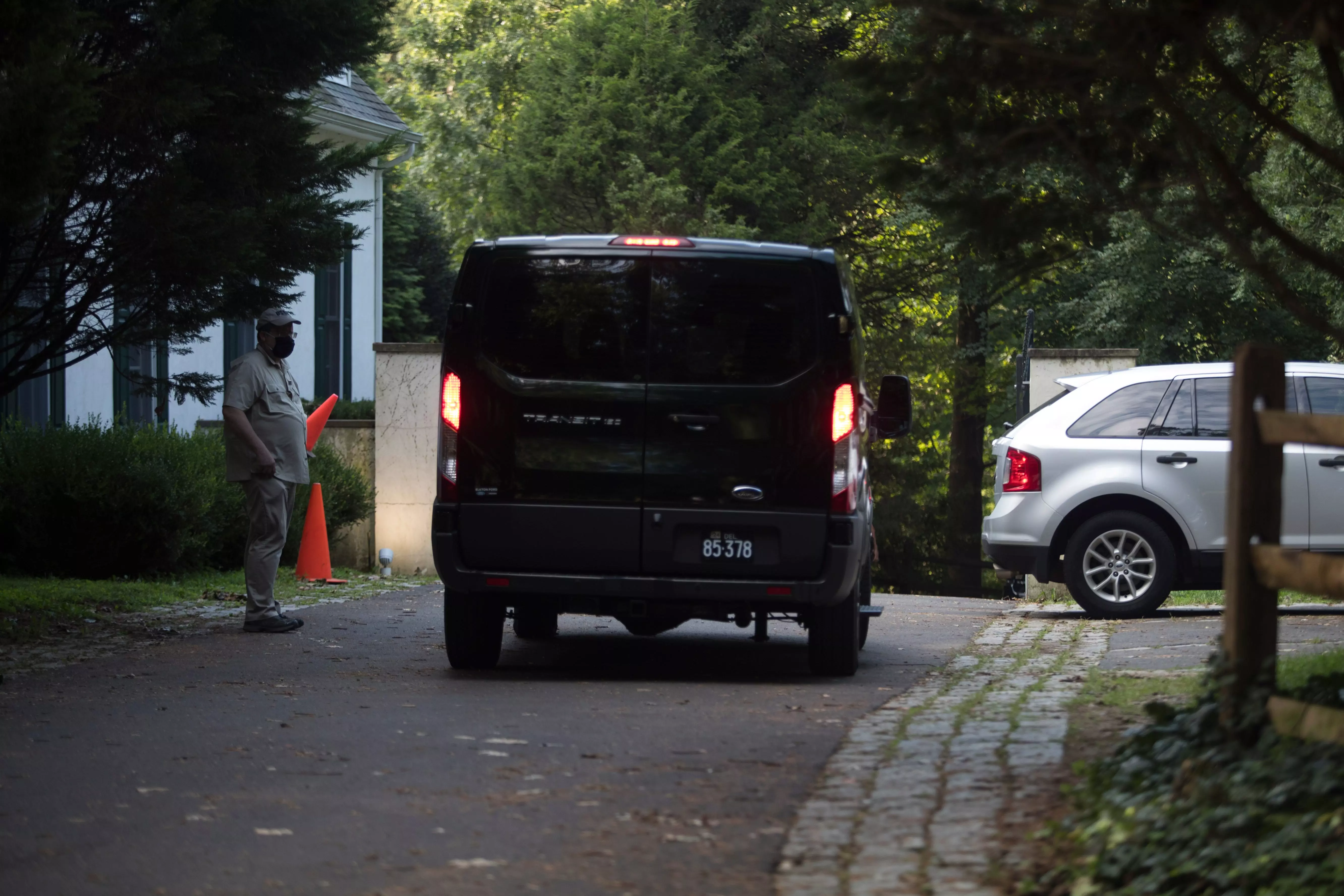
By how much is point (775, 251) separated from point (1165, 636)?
171 inches

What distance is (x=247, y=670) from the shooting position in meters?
9.22

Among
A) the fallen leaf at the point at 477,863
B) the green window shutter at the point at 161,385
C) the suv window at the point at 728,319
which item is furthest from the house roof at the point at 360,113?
the fallen leaf at the point at 477,863

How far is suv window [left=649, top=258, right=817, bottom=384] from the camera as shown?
8.48 m

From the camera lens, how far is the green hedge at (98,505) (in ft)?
46.6

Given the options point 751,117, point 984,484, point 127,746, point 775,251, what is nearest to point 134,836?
point 127,746

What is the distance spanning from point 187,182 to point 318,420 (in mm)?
4950

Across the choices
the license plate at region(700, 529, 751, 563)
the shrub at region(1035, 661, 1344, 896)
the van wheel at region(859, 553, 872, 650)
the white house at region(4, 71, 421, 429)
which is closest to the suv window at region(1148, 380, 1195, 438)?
the van wheel at region(859, 553, 872, 650)

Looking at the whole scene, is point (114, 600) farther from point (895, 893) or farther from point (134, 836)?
point (895, 893)

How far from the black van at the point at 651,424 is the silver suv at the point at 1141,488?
4573 mm

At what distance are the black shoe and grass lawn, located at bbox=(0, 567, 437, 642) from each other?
1167 mm

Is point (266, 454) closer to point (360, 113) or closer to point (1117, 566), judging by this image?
point (1117, 566)

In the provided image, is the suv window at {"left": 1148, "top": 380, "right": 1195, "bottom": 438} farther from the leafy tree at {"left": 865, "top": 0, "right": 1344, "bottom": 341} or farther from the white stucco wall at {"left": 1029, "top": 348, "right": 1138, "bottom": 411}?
the leafy tree at {"left": 865, "top": 0, "right": 1344, "bottom": 341}

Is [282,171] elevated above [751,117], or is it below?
below

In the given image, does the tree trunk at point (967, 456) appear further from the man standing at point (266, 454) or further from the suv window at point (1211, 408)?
the man standing at point (266, 454)
